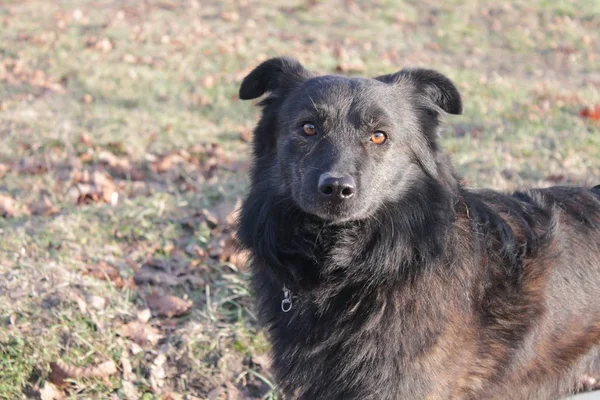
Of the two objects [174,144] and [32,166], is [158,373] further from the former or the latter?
[174,144]

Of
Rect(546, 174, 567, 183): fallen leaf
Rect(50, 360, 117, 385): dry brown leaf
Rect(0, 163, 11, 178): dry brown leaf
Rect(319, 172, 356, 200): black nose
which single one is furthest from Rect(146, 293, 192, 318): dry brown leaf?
Rect(546, 174, 567, 183): fallen leaf

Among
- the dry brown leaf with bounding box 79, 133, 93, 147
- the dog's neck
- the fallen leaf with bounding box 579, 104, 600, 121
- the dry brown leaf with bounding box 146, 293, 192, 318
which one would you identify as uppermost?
the dog's neck

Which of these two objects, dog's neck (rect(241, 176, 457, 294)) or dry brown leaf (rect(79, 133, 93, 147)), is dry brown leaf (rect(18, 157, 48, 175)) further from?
dog's neck (rect(241, 176, 457, 294))

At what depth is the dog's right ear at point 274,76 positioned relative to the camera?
3.80 metres

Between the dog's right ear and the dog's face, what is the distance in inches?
1.0

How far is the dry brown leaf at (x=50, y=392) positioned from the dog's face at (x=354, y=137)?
1.76m

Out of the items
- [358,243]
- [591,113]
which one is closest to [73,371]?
[358,243]

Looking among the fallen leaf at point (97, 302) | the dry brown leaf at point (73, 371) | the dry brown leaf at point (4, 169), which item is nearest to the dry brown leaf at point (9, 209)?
the dry brown leaf at point (4, 169)

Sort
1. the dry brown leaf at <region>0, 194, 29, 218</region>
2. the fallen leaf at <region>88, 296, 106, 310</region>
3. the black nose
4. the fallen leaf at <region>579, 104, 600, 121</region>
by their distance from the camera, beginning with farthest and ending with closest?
the fallen leaf at <region>579, 104, 600, 121</region> < the dry brown leaf at <region>0, 194, 29, 218</region> < the fallen leaf at <region>88, 296, 106, 310</region> < the black nose

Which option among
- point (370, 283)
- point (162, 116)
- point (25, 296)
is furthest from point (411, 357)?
point (162, 116)

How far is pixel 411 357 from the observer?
3.13 m

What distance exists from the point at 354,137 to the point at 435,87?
0.58m

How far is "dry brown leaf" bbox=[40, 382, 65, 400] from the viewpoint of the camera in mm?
3750

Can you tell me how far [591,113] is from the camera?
28.9ft
